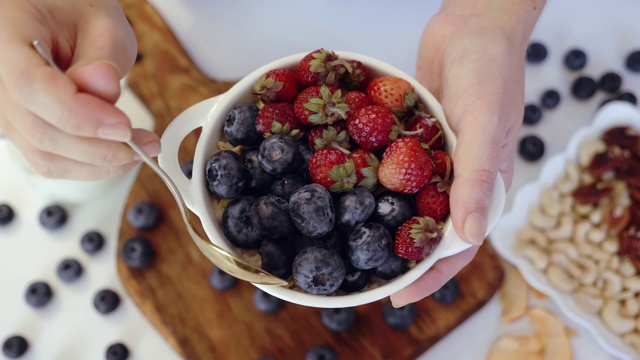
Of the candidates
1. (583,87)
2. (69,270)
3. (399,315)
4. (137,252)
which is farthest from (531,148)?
(69,270)

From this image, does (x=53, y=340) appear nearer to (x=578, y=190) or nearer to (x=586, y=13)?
(x=578, y=190)

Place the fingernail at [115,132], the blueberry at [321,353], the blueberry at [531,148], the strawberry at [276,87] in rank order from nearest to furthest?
1. the fingernail at [115,132]
2. the strawberry at [276,87]
3. the blueberry at [321,353]
4. the blueberry at [531,148]

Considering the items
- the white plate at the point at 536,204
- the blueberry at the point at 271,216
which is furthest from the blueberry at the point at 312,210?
the white plate at the point at 536,204

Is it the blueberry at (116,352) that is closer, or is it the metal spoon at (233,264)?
the metal spoon at (233,264)

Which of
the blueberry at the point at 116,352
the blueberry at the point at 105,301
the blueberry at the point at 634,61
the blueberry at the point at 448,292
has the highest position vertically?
→ the blueberry at the point at 634,61

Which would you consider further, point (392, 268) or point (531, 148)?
point (531, 148)

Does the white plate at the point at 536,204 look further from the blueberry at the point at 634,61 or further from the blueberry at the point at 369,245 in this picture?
the blueberry at the point at 369,245

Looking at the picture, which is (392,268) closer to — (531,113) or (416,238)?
(416,238)
